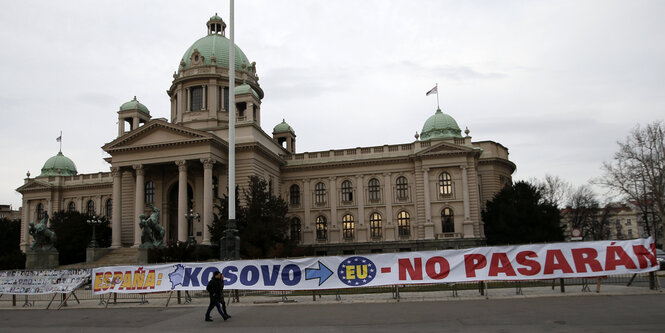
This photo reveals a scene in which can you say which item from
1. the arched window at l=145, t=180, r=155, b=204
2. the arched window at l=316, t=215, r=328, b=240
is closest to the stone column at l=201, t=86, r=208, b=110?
the arched window at l=145, t=180, r=155, b=204

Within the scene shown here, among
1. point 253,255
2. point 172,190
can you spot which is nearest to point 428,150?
point 253,255

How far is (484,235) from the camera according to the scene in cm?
5316

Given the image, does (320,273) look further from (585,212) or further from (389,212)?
(585,212)

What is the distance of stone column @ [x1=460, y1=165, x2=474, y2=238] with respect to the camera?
1973 inches

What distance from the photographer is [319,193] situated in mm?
57188

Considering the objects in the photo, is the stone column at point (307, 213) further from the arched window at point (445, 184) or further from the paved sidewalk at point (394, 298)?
the paved sidewalk at point (394, 298)

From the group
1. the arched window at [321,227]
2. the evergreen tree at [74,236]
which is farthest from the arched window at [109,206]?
the arched window at [321,227]

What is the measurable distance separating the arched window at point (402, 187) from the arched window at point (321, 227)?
8488 millimetres

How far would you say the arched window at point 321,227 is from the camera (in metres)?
56.1

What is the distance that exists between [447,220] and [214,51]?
33.0 m

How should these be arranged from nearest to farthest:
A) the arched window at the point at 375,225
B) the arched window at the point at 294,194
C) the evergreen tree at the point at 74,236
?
the evergreen tree at the point at 74,236 → the arched window at the point at 375,225 → the arched window at the point at 294,194

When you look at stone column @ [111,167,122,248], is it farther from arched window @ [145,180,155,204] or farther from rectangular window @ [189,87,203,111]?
rectangular window @ [189,87,203,111]

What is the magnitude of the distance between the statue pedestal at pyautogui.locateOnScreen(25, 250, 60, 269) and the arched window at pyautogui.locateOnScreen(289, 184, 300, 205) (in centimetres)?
2420

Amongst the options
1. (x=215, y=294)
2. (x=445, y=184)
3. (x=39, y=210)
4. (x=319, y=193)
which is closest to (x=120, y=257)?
(x=319, y=193)
